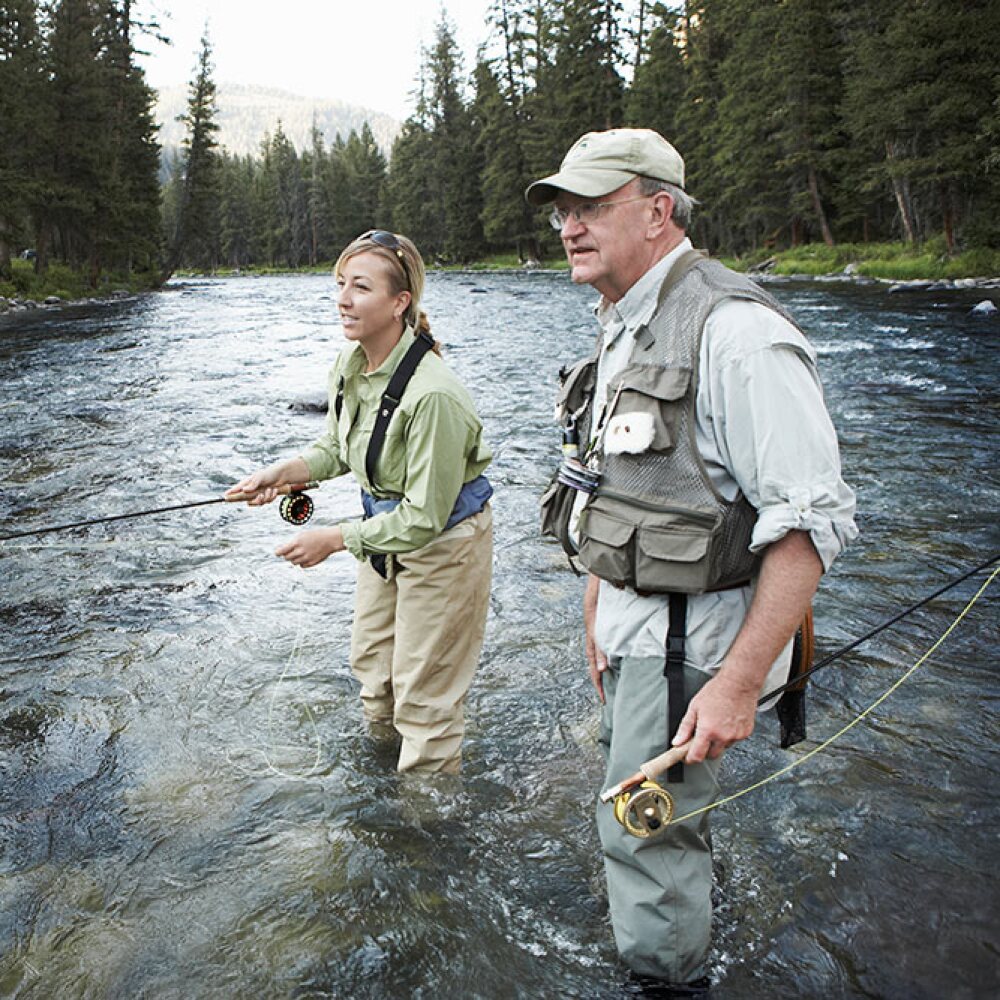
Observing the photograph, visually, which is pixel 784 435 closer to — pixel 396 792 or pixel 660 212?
pixel 660 212

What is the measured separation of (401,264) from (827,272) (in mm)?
35540

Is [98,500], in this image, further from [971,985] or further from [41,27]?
[41,27]

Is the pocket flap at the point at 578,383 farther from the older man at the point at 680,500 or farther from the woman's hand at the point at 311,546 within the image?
the woman's hand at the point at 311,546

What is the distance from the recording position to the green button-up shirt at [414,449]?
308cm

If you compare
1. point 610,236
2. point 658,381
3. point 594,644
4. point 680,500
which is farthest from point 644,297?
point 594,644

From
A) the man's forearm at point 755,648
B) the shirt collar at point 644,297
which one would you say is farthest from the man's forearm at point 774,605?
the shirt collar at point 644,297

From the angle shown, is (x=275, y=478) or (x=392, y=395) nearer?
(x=392, y=395)

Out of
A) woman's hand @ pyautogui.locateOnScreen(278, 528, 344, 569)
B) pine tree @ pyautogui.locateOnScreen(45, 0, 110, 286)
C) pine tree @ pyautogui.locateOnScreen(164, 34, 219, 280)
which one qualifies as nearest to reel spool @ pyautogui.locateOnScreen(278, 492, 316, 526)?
woman's hand @ pyautogui.locateOnScreen(278, 528, 344, 569)

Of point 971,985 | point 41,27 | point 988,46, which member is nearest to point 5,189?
point 41,27

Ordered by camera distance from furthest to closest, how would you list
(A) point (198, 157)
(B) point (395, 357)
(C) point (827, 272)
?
(A) point (198, 157)
(C) point (827, 272)
(B) point (395, 357)

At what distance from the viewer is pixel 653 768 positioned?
2.22m

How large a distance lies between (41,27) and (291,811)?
1894 inches

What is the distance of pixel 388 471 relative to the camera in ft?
10.7

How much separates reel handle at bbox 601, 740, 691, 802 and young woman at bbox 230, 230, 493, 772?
1152 mm
